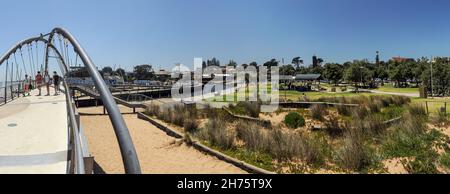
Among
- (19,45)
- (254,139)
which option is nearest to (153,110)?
(19,45)

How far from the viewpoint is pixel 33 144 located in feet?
21.4

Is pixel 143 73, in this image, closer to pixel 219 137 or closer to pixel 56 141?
pixel 219 137

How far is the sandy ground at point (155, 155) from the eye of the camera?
9.65 m

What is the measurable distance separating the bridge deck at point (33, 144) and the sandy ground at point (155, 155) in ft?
7.25

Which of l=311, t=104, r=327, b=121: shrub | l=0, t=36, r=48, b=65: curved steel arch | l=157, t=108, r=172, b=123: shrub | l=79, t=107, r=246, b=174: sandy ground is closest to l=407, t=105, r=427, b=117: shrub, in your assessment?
l=311, t=104, r=327, b=121: shrub

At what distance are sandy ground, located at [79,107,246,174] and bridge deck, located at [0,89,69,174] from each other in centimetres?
221

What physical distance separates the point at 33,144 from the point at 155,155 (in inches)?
216

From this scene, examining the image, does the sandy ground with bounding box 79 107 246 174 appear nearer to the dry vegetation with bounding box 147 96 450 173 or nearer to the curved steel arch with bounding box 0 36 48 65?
the dry vegetation with bounding box 147 96 450 173

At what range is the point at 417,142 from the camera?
401 inches

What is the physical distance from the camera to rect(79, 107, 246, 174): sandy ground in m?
9.65
